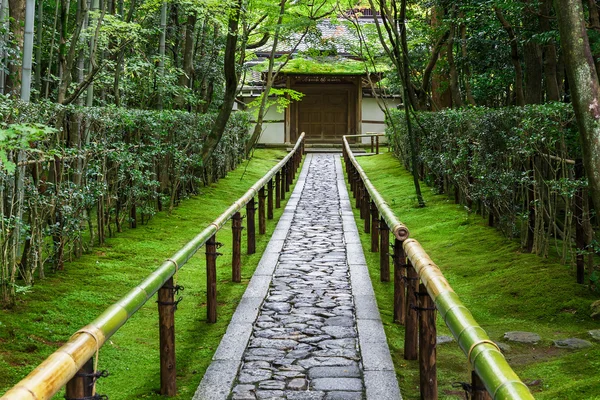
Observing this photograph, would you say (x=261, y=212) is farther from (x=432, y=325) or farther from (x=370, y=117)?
(x=370, y=117)

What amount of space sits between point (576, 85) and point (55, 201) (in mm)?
5127

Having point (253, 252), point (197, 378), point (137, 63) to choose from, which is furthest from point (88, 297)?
point (137, 63)

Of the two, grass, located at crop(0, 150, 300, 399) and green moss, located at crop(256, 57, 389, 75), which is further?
green moss, located at crop(256, 57, 389, 75)

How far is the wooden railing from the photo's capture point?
2457mm

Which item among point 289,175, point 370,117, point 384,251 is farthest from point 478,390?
point 370,117

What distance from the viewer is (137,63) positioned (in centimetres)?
1385

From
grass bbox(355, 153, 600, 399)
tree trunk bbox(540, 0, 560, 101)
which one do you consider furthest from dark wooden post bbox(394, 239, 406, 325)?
tree trunk bbox(540, 0, 560, 101)

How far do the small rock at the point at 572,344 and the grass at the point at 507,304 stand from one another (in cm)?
7

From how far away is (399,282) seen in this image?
243 inches

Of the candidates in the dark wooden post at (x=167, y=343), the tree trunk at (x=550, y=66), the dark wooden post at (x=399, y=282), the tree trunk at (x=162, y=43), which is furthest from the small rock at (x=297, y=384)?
the tree trunk at (x=162, y=43)

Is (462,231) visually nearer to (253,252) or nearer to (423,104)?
(253,252)

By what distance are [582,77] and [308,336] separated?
9.66ft

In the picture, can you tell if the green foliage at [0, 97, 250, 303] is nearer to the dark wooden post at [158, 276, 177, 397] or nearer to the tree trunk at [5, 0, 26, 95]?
the dark wooden post at [158, 276, 177, 397]

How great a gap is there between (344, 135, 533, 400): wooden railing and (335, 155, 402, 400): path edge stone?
22 centimetres
